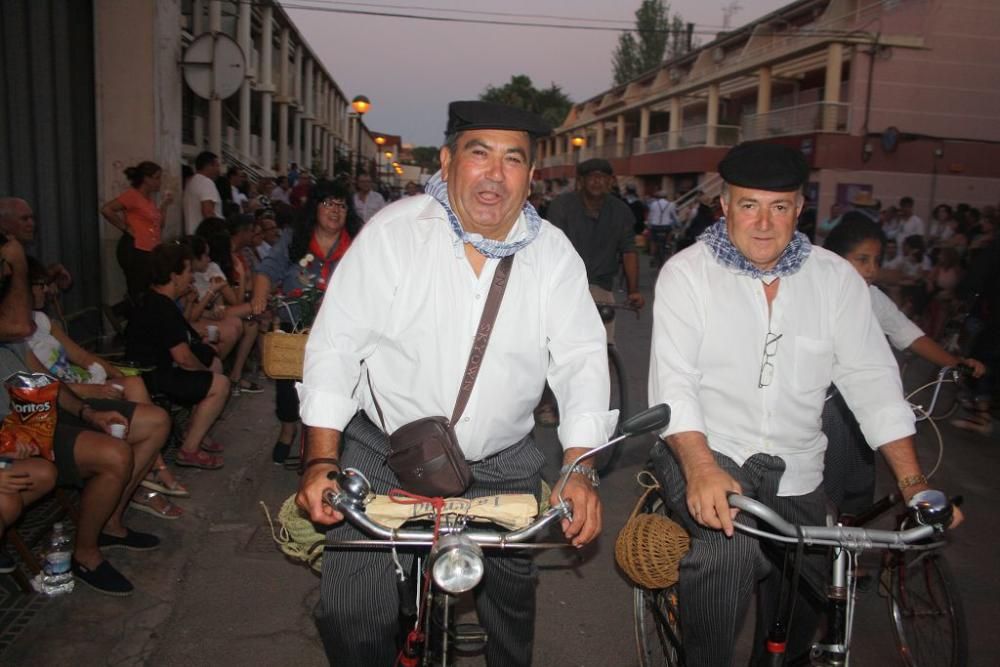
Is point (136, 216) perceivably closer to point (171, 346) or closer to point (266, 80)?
point (171, 346)

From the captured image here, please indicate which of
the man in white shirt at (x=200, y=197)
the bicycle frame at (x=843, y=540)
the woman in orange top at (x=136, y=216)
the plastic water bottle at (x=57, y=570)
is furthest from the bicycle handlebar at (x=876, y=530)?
the man in white shirt at (x=200, y=197)

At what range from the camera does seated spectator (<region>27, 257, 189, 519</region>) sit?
471 centimetres

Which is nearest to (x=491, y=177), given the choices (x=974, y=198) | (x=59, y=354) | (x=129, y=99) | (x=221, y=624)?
(x=221, y=624)

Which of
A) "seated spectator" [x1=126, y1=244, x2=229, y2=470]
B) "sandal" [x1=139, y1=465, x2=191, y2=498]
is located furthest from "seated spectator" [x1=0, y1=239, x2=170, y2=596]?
"seated spectator" [x1=126, y1=244, x2=229, y2=470]

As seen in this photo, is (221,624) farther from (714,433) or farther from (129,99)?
(129,99)

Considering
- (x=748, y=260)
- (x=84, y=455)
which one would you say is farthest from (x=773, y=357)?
(x=84, y=455)

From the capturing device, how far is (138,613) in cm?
398

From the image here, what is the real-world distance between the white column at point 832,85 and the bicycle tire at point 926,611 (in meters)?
25.4

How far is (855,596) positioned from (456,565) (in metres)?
1.97

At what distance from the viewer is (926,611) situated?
11.0ft

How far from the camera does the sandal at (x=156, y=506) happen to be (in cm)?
504

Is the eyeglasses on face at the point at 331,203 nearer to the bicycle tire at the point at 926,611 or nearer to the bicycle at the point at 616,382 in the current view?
the bicycle at the point at 616,382

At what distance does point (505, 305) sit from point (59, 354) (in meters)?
3.43

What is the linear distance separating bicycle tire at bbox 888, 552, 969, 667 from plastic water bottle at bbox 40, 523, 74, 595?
154 inches
